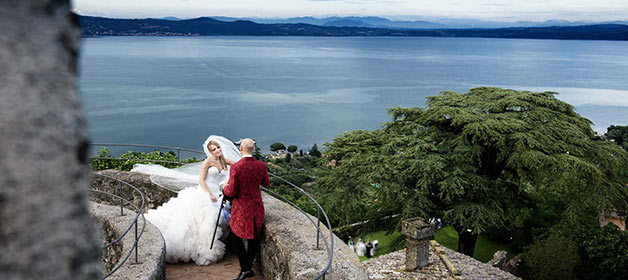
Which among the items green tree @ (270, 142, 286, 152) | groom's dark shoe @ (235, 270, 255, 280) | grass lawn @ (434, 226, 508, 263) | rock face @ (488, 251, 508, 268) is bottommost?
green tree @ (270, 142, 286, 152)

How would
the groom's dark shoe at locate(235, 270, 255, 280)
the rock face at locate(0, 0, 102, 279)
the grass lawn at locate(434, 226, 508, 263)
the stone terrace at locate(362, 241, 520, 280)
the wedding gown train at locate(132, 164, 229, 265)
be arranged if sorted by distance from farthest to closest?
the grass lawn at locate(434, 226, 508, 263) < the stone terrace at locate(362, 241, 520, 280) < the wedding gown train at locate(132, 164, 229, 265) < the groom's dark shoe at locate(235, 270, 255, 280) < the rock face at locate(0, 0, 102, 279)

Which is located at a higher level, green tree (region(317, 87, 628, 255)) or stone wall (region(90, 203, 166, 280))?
stone wall (region(90, 203, 166, 280))

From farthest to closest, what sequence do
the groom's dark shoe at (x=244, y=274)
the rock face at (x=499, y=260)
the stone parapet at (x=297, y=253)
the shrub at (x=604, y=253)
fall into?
1. the rock face at (x=499, y=260)
2. the shrub at (x=604, y=253)
3. the groom's dark shoe at (x=244, y=274)
4. the stone parapet at (x=297, y=253)

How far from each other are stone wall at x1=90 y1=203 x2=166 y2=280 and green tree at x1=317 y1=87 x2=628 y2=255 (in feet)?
39.8

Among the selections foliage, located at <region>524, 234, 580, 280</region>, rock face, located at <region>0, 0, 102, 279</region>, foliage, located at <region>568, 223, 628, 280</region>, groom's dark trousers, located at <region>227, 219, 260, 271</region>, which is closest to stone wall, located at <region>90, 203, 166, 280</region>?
groom's dark trousers, located at <region>227, 219, 260, 271</region>

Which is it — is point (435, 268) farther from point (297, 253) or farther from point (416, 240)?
point (297, 253)

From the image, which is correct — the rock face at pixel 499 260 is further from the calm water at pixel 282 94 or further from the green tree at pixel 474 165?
the calm water at pixel 282 94

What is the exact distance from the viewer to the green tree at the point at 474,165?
1777 cm

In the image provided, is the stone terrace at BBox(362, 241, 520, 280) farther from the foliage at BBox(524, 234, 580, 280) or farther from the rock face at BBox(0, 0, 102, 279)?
the rock face at BBox(0, 0, 102, 279)

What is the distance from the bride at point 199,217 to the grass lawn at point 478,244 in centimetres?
2134

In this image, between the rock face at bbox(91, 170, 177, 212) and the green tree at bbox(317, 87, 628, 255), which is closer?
the rock face at bbox(91, 170, 177, 212)

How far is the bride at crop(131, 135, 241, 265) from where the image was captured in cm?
648

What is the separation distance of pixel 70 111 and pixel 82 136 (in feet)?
0.18

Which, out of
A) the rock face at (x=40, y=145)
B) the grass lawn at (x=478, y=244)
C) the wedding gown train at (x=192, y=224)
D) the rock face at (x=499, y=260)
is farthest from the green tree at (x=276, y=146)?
the rock face at (x=40, y=145)
